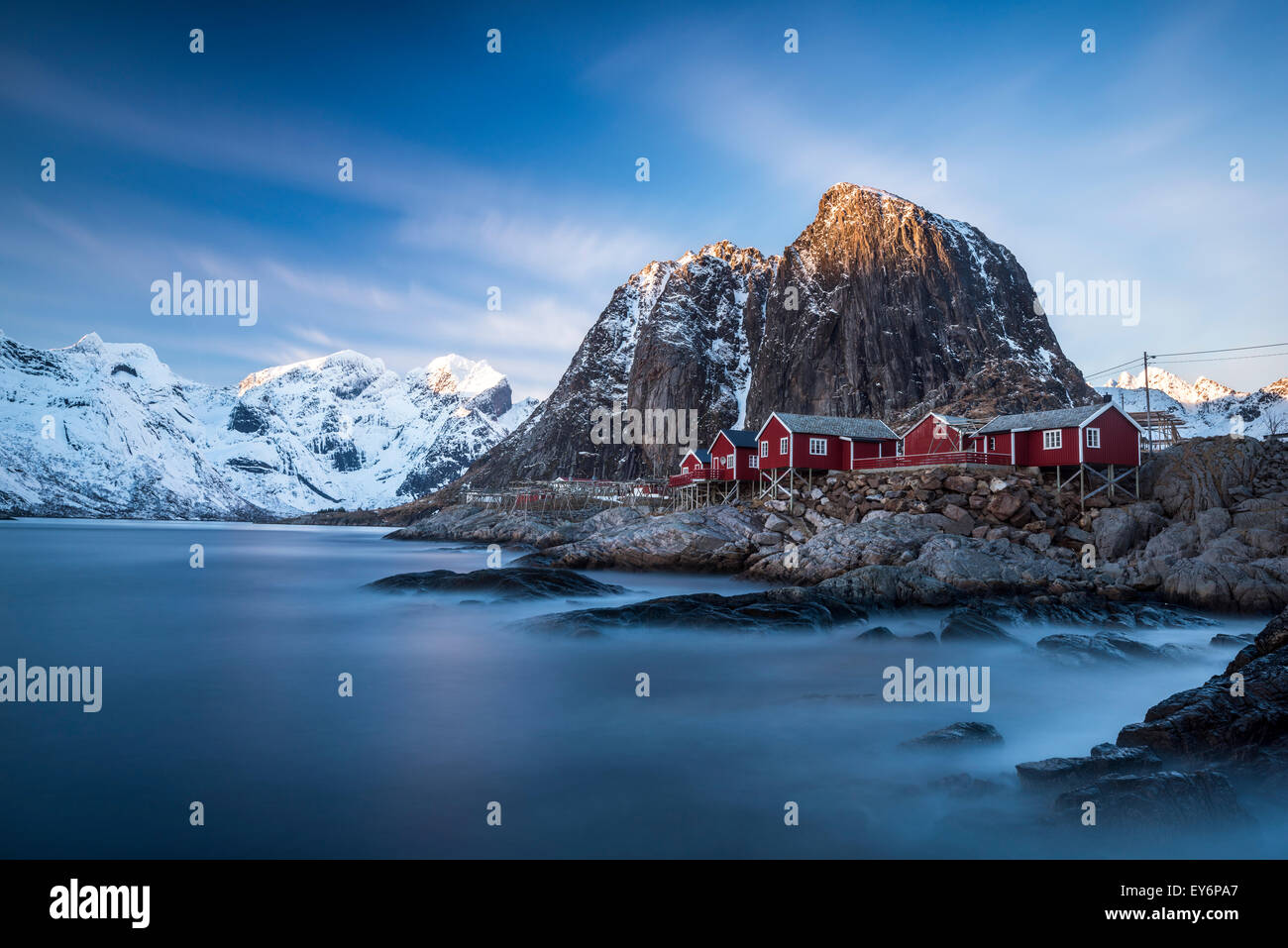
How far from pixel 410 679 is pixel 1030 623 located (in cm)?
1719

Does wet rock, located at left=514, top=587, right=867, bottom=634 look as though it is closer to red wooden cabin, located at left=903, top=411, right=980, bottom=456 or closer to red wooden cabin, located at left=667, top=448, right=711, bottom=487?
red wooden cabin, located at left=903, top=411, right=980, bottom=456

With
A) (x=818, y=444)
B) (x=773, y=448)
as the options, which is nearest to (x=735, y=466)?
(x=773, y=448)

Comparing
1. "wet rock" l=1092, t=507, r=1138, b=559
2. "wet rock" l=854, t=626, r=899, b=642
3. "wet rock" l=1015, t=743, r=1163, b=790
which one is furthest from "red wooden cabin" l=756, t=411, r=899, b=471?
"wet rock" l=1015, t=743, r=1163, b=790

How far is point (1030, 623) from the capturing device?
19.5m

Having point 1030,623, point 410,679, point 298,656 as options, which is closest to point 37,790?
point 410,679

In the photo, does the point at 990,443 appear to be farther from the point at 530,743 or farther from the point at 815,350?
the point at 815,350

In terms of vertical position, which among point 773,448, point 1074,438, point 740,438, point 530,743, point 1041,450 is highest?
point 740,438

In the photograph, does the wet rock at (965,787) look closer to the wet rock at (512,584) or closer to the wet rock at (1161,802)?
the wet rock at (1161,802)

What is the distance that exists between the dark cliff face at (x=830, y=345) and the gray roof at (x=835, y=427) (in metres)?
31.5

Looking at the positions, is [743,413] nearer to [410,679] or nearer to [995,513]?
[995,513]

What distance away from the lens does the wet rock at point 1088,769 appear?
27.2 feet

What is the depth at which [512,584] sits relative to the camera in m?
25.2

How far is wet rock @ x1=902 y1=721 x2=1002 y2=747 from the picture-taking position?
1036 cm

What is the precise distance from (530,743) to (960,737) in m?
6.93
